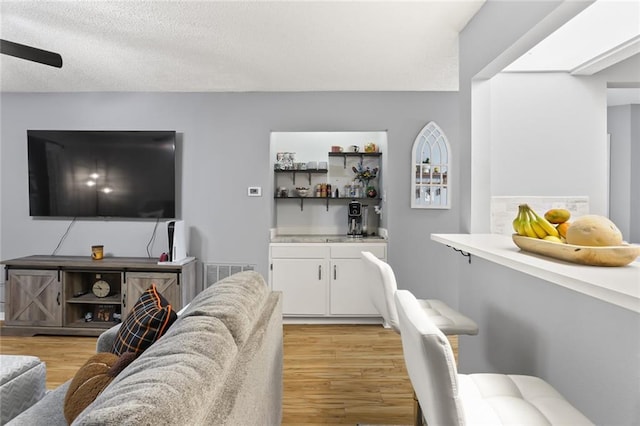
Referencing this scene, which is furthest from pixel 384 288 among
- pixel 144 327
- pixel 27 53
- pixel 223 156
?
pixel 223 156

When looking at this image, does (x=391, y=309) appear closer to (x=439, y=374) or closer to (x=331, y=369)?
(x=439, y=374)

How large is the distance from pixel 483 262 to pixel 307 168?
2717 millimetres

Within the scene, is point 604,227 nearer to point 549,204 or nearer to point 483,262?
point 483,262

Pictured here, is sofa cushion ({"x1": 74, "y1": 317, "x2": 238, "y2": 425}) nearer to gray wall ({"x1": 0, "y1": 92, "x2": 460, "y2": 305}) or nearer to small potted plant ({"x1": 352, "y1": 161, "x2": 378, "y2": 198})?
gray wall ({"x1": 0, "y1": 92, "x2": 460, "y2": 305})

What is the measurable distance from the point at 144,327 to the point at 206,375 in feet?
2.13

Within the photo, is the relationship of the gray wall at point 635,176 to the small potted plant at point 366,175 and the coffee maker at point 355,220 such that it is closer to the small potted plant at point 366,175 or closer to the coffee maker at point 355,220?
the small potted plant at point 366,175

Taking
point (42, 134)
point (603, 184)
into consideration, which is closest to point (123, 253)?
point (42, 134)

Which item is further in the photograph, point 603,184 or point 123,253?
point 123,253

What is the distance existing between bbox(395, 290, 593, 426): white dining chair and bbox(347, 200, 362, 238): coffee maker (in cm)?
307

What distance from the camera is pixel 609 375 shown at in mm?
1248

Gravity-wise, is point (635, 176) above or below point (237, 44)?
below

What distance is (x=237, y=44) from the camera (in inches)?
116

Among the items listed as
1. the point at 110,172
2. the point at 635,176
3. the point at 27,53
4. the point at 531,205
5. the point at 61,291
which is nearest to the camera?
the point at 27,53

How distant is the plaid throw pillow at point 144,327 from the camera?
55.8 inches
